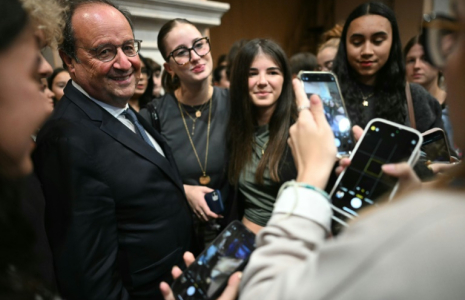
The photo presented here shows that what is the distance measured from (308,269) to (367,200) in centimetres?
37

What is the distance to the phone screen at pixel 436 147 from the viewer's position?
1.05 m

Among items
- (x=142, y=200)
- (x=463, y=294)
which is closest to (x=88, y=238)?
(x=142, y=200)

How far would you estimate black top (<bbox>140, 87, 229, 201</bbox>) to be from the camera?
1873 mm

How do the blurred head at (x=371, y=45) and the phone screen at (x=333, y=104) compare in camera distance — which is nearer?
the phone screen at (x=333, y=104)

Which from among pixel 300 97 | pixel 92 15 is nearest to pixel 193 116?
pixel 92 15

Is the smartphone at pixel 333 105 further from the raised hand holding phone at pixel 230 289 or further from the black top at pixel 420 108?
the raised hand holding phone at pixel 230 289

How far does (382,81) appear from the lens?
5.27 feet

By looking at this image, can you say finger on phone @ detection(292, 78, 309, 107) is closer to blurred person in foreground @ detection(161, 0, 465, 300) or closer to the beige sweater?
blurred person in foreground @ detection(161, 0, 465, 300)

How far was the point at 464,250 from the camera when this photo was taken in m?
0.35

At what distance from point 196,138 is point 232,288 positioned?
1.26m

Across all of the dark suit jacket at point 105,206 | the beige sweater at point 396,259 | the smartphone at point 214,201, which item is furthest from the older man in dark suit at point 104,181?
the beige sweater at point 396,259

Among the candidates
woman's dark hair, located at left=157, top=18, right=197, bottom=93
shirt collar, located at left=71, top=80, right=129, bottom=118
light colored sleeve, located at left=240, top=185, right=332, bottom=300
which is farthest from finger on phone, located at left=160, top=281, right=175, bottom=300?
woman's dark hair, located at left=157, top=18, right=197, bottom=93

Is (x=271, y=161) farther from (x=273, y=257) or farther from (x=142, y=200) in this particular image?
(x=273, y=257)

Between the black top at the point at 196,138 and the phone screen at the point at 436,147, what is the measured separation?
104 cm
